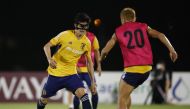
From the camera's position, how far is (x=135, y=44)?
12.6 metres

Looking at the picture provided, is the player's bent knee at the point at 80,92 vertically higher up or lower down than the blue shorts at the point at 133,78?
lower down

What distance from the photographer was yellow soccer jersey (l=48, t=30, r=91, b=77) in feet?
43.2

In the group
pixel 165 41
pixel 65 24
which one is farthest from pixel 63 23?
pixel 165 41

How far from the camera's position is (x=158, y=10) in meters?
28.5

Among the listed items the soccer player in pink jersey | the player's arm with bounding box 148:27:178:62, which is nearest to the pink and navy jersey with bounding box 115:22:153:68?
the soccer player in pink jersey

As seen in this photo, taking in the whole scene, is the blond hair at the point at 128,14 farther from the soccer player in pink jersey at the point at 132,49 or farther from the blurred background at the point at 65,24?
the blurred background at the point at 65,24

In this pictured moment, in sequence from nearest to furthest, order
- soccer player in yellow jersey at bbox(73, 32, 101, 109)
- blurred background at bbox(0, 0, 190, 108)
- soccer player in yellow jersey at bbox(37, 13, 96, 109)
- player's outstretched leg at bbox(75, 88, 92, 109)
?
player's outstretched leg at bbox(75, 88, 92, 109) < soccer player in yellow jersey at bbox(37, 13, 96, 109) < soccer player in yellow jersey at bbox(73, 32, 101, 109) < blurred background at bbox(0, 0, 190, 108)

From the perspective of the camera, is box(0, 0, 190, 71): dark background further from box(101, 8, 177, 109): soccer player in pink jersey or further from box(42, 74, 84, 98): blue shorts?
box(101, 8, 177, 109): soccer player in pink jersey

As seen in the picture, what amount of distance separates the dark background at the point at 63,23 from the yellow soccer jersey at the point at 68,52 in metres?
13.6

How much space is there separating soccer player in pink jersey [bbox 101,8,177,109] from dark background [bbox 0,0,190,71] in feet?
46.2

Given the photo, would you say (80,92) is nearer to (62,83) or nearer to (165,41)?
(62,83)

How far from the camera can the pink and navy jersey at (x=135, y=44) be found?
12.6m

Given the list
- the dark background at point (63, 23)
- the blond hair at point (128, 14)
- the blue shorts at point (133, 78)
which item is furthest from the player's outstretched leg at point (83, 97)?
the dark background at point (63, 23)

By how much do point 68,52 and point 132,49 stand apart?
137cm
